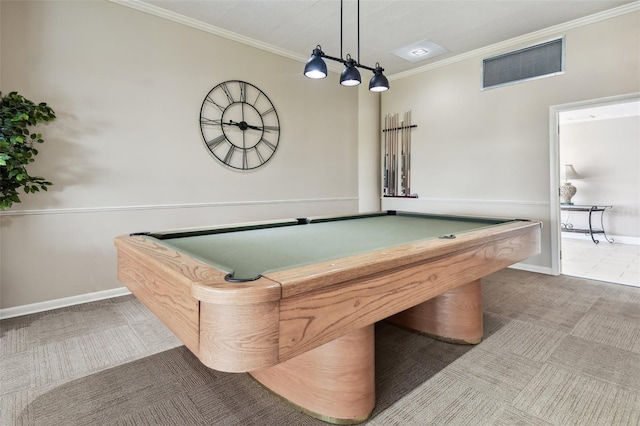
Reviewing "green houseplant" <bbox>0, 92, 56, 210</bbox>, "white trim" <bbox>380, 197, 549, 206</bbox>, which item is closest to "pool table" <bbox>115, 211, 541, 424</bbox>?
"green houseplant" <bbox>0, 92, 56, 210</bbox>

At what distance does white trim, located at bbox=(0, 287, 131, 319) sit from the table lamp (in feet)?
23.0

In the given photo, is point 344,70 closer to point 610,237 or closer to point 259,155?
point 259,155

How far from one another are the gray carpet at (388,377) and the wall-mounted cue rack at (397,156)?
103 inches

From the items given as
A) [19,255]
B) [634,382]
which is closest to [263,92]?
[19,255]

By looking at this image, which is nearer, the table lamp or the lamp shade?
the table lamp

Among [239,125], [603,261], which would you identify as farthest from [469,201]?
[239,125]

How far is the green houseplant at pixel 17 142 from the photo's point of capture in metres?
2.24

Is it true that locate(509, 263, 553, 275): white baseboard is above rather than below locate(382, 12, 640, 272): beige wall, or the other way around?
below

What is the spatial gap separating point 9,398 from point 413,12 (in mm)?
3912

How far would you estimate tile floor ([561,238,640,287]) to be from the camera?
359cm

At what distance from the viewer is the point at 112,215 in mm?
2963

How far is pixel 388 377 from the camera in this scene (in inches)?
67.7

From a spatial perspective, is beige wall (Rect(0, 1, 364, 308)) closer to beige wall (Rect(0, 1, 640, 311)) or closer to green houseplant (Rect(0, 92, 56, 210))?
beige wall (Rect(0, 1, 640, 311))

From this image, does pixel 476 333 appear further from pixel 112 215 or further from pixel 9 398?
pixel 112 215
